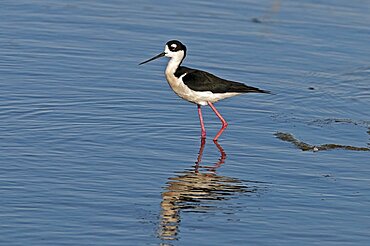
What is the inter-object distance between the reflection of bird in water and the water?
0.06 feet

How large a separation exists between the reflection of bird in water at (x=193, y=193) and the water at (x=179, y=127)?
0.8 inches

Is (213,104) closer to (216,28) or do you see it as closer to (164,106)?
(164,106)

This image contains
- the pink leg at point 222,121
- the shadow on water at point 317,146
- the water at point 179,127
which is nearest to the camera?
the water at point 179,127

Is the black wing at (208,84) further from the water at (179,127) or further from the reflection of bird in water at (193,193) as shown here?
the reflection of bird in water at (193,193)

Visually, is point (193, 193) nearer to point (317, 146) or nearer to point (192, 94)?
point (317, 146)

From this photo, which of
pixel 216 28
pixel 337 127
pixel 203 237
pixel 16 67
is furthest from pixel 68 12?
pixel 203 237

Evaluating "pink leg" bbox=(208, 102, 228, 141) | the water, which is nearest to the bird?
"pink leg" bbox=(208, 102, 228, 141)

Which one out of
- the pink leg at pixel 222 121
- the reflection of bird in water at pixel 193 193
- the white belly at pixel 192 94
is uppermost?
the white belly at pixel 192 94

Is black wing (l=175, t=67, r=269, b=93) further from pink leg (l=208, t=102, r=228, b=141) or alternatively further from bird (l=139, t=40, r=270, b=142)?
pink leg (l=208, t=102, r=228, b=141)

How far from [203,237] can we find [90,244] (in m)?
0.84

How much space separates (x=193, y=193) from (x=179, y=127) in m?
2.27

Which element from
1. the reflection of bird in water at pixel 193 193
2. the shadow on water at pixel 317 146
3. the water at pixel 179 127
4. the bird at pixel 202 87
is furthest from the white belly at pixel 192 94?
the reflection of bird in water at pixel 193 193

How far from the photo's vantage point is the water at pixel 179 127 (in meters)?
8.23

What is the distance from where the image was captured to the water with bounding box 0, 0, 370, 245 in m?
8.23
